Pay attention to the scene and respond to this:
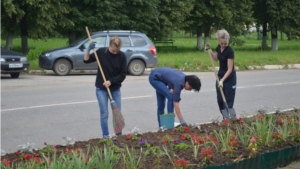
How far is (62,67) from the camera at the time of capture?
72.4 feet

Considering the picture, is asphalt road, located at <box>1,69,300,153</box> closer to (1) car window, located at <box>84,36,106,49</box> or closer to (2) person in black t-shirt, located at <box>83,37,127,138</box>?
(2) person in black t-shirt, located at <box>83,37,127,138</box>

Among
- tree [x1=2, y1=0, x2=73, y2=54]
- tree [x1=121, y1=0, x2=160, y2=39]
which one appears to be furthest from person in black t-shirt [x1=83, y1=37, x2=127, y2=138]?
tree [x1=121, y1=0, x2=160, y2=39]

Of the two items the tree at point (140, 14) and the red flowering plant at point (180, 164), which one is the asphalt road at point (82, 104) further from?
the tree at point (140, 14)

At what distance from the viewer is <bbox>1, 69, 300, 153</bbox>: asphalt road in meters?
10.2

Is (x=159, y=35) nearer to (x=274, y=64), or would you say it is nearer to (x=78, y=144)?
(x=274, y=64)

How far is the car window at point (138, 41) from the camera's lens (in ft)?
75.3

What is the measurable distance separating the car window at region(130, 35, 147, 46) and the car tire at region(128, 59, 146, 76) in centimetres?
74

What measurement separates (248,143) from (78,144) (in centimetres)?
197

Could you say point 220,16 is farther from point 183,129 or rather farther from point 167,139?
point 167,139

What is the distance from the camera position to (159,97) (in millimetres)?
9125

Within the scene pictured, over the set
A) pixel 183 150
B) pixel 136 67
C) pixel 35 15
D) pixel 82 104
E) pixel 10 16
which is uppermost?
pixel 35 15

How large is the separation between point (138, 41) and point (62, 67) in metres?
3.21

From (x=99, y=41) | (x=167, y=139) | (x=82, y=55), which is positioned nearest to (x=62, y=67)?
(x=82, y=55)

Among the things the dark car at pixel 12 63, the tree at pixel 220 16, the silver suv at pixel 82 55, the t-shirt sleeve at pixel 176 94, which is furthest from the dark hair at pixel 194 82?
the tree at pixel 220 16
